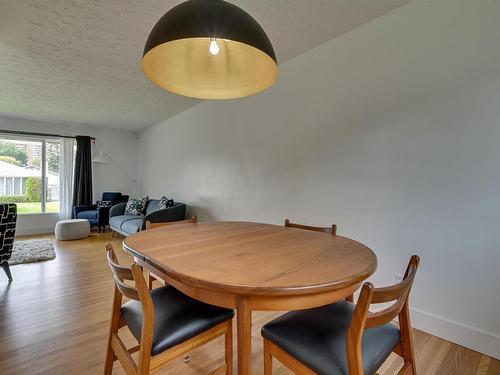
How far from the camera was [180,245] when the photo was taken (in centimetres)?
124

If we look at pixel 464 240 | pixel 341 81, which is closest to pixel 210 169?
pixel 341 81

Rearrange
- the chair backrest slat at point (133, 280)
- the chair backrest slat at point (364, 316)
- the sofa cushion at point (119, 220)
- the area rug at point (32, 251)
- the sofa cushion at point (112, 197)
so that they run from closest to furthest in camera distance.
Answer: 1. the chair backrest slat at point (364, 316)
2. the chair backrest slat at point (133, 280)
3. the area rug at point (32, 251)
4. the sofa cushion at point (119, 220)
5. the sofa cushion at point (112, 197)

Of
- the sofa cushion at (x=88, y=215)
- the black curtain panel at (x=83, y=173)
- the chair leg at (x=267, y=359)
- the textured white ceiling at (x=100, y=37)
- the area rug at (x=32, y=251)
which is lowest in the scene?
the area rug at (x=32, y=251)

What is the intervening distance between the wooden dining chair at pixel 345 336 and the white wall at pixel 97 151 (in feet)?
20.1

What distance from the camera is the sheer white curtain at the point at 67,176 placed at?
5406 mm

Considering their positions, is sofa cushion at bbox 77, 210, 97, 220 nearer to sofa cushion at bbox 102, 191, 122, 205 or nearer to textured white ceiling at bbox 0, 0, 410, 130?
sofa cushion at bbox 102, 191, 122, 205

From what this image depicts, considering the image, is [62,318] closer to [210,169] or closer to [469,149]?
[210,169]

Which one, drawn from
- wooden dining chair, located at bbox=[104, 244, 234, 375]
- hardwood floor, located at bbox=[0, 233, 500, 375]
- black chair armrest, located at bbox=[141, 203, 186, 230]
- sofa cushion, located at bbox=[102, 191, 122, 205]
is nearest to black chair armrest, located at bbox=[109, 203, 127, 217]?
sofa cushion, located at bbox=[102, 191, 122, 205]

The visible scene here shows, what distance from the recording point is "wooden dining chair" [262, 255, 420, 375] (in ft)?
2.43

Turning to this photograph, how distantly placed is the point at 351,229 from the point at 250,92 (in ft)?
4.90

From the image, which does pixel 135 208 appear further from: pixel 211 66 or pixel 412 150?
pixel 412 150

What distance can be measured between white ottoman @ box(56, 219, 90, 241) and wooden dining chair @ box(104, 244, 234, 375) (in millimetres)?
4264

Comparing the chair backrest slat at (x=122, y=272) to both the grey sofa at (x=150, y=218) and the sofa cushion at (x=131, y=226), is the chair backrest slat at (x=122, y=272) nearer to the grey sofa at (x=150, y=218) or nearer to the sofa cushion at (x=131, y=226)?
the grey sofa at (x=150, y=218)

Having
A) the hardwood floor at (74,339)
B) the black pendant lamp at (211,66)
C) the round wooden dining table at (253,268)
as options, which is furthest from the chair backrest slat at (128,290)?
the black pendant lamp at (211,66)
